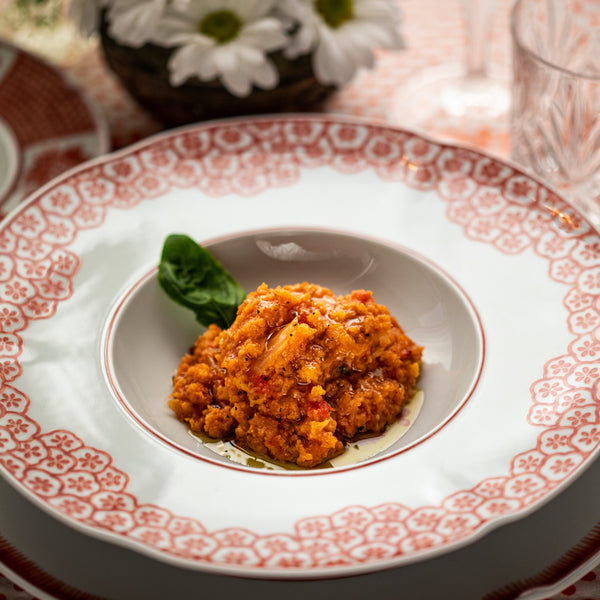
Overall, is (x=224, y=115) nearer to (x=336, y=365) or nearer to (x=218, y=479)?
(x=336, y=365)

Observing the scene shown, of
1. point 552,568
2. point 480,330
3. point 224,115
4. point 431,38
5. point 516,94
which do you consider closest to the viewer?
point 552,568

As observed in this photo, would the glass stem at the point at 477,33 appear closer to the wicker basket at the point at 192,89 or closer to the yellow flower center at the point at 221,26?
the wicker basket at the point at 192,89

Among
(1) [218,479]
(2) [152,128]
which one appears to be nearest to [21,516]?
(1) [218,479]

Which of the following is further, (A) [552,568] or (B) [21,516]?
(B) [21,516]

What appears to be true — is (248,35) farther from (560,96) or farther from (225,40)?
(560,96)

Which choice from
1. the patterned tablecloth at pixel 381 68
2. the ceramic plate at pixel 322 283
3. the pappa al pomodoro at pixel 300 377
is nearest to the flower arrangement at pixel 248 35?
the ceramic plate at pixel 322 283

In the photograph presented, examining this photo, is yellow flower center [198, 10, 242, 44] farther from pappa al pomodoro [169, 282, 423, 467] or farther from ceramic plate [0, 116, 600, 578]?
pappa al pomodoro [169, 282, 423, 467]
